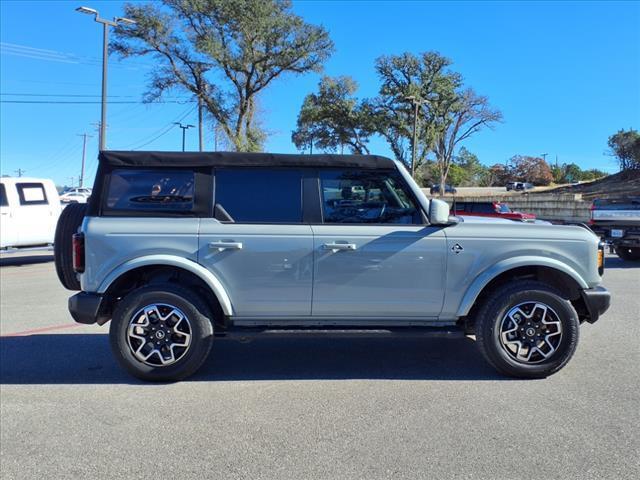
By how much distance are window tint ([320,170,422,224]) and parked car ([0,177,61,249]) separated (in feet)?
37.2

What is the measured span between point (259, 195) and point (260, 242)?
1.45 ft

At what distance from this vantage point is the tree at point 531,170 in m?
97.6

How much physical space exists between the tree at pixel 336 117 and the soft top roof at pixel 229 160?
47466mm

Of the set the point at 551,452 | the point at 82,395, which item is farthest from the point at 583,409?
the point at 82,395

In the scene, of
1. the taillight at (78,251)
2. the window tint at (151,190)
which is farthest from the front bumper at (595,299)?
the taillight at (78,251)

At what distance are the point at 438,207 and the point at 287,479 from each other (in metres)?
2.43

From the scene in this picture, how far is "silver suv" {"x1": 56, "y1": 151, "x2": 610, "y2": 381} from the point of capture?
14.3 ft

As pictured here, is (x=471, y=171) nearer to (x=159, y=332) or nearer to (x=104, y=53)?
(x=104, y=53)

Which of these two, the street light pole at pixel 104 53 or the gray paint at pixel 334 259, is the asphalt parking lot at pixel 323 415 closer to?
the gray paint at pixel 334 259

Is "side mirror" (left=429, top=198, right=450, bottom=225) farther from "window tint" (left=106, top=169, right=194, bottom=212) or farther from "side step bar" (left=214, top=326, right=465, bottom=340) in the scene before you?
"window tint" (left=106, top=169, right=194, bottom=212)

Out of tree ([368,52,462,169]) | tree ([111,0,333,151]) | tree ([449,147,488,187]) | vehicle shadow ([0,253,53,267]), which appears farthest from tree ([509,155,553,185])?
vehicle shadow ([0,253,53,267])

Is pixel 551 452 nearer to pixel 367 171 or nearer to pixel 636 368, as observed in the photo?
pixel 636 368

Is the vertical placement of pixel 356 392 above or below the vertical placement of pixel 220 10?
below

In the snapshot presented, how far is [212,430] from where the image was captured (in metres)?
3.57
